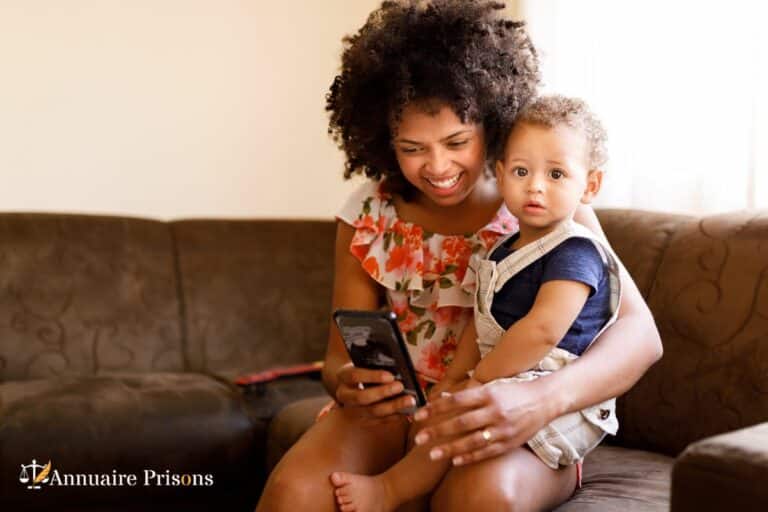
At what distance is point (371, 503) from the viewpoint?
162cm

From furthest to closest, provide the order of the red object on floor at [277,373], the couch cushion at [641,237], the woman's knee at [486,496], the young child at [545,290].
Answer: the red object on floor at [277,373], the couch cushion at [641,237], the young child at [545,290], the woman's knee at [486,496]

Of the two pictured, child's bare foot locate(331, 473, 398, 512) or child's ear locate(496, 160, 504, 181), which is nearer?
child's bare foot locate(331, 473, 398, 512)

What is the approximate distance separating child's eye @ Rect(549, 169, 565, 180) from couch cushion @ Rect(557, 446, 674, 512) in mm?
530

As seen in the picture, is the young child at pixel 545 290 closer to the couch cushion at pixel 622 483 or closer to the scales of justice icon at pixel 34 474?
the couch cushion at pixel 622 483

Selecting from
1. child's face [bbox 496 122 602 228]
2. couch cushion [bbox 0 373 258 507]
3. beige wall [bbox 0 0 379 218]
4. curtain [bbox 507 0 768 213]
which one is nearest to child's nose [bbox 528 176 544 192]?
child's face [bbox 496 122 602 228]

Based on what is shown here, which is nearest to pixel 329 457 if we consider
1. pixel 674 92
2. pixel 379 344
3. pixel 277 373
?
pixel 379 344

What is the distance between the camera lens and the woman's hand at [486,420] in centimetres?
149

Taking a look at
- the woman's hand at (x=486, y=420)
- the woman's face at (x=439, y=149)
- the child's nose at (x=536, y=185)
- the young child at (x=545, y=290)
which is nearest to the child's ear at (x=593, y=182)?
the young child at (x=545, y=290)

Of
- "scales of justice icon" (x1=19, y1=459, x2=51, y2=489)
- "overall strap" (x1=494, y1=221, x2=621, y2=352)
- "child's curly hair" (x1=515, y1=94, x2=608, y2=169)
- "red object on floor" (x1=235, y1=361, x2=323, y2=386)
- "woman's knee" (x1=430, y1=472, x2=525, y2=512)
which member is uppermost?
"child's curly hair" (x1=515, y1=94, x2=608, y2=169)

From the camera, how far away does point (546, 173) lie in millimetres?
1655

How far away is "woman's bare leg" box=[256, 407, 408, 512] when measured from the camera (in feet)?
5.45

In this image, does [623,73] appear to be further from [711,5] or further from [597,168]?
[597,168]

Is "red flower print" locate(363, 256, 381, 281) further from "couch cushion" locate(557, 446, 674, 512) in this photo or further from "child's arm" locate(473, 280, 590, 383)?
"couch cushion" locate(557, 446, 674, 512)

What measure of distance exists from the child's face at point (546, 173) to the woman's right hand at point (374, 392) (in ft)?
1.17
